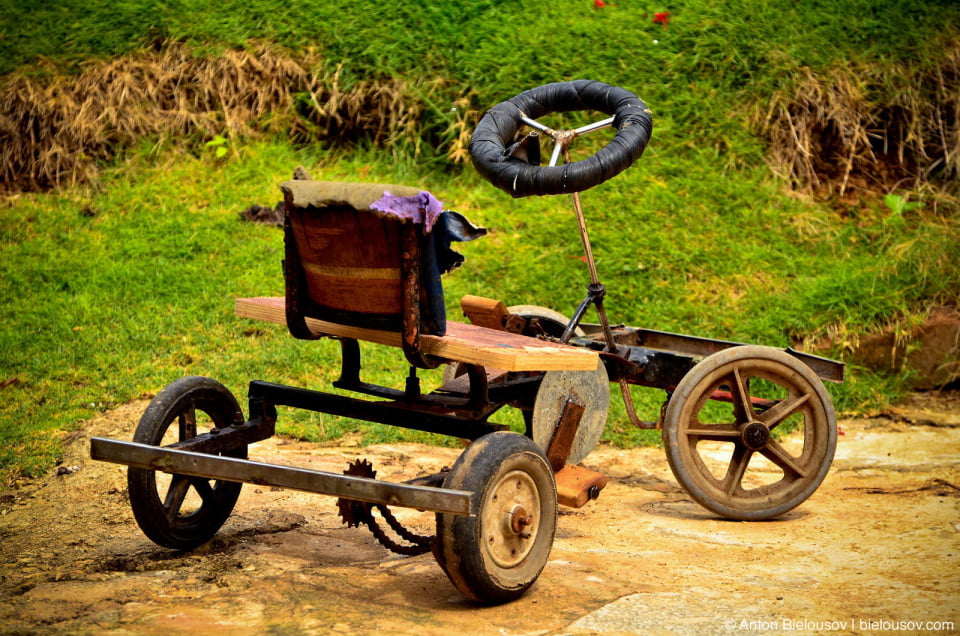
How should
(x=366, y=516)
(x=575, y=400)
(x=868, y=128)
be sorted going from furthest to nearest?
Answer: (x=868, y=128) → (x=575, y=400) → (x=366, y=516)

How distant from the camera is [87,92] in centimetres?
932

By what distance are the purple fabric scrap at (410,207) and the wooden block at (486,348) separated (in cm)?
49

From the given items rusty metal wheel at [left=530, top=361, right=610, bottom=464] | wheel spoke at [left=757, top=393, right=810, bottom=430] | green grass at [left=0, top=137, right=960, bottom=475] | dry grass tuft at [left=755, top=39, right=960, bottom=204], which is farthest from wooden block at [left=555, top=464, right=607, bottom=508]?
dry grass tuft at [left=755, top=39, right=960, bottom=204]

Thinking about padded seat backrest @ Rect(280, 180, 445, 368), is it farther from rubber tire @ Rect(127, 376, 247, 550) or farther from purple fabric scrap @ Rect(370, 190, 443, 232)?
rubber tire @ Rect(127, 376, 247, 550)

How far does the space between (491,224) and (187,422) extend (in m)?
4.50

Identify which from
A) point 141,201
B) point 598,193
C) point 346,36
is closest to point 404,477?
point 598,193

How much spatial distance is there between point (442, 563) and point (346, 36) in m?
6.83

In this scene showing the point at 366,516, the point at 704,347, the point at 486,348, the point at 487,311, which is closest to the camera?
the point at 486,348

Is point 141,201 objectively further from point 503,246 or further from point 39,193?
point 503,246

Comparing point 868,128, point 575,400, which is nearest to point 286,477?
point 575,400

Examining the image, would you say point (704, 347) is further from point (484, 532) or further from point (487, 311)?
point (484, 532)

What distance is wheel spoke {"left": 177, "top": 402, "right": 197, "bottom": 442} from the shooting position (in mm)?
4504

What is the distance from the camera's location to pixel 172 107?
947 centimetres

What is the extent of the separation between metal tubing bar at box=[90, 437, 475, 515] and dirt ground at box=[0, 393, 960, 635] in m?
0.43
